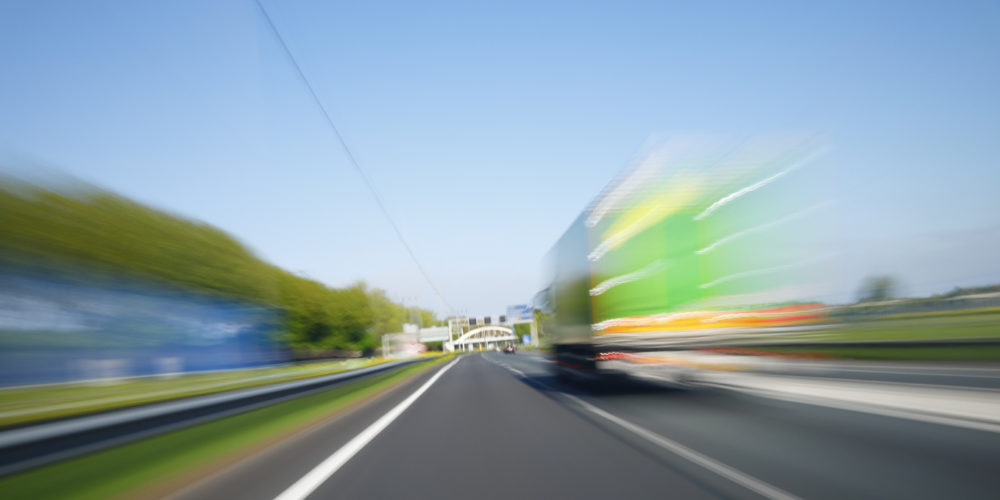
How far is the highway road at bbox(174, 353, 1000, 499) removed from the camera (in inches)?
197

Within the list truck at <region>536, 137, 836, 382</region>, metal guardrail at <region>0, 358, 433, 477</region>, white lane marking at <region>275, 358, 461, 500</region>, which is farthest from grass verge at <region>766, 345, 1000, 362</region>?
metal guardrail at <region>0, 358, 433, 477</region>

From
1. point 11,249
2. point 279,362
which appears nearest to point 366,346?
point 279,362

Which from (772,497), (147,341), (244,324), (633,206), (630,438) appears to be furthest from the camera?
(244,324)

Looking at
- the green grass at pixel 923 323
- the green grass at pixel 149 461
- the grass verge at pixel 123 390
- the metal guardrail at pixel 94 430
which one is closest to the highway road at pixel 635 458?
the green grass at pixel 149 461

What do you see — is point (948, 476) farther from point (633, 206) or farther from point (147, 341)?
point (147, 341)

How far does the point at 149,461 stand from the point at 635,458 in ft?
17.9

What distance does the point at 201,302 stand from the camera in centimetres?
5041

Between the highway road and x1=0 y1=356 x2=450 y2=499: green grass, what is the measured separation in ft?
1.74

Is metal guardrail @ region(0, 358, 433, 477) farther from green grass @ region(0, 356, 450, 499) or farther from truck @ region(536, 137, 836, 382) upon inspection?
truck @ region(536, 137, 836, 382)

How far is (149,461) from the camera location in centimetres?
712

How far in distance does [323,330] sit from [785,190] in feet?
260

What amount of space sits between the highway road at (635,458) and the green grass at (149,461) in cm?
53

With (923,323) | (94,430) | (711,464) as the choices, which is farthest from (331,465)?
(923,323)

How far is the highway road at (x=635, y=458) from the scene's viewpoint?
5012 millimetres
